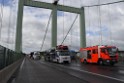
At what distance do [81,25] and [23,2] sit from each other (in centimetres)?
1817

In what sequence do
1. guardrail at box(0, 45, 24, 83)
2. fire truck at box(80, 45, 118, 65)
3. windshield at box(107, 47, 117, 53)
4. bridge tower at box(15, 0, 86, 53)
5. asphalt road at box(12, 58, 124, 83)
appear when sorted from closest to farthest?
1. guardrail at box(0, 45, 24, 83)
2. asphalt road at box(12, 58, 124, 83)
3. fire truck at box(80, 45, 118, 65)
4. windshield at box(107, 47, 117, 53)
5. bridge tower at box(15, 0, 86, 53)

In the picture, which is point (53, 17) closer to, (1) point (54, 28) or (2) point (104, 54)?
(1) point (54, 28)

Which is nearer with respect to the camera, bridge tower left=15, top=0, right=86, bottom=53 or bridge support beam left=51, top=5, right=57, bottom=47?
bridge tower left=15, top=0, right=86, bottom=53

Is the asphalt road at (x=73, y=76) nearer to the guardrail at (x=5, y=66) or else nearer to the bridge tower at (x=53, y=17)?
the guardrail at (x=5, y=66)

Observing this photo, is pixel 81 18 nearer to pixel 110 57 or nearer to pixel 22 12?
pixel 22 12

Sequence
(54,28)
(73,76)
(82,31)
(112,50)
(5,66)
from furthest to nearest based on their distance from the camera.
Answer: (82,31) → (54,28) → (112,50) → (73,76) → (5,66)

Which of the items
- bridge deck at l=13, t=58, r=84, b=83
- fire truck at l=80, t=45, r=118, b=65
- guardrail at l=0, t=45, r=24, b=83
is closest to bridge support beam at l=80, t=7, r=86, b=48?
fire truck at l=80, t=45, r=118, b=65

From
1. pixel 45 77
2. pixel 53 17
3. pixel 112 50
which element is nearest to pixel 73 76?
pixel 45 77

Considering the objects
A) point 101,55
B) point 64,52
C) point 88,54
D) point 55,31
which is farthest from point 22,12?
point 101,55

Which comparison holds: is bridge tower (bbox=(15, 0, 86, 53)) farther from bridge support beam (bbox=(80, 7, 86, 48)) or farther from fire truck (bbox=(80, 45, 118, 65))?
fire truck (bbox=(80, 45, 118, 65))

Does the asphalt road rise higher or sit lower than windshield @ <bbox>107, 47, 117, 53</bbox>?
lower

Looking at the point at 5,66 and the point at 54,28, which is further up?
the point at 54,28

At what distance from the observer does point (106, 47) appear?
91.4 feet

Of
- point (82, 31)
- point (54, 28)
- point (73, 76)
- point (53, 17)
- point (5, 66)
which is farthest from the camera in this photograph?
point (82, 31)
